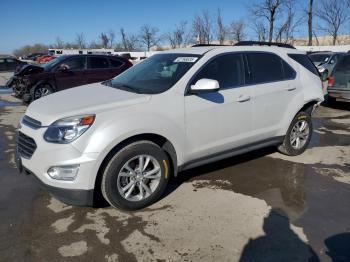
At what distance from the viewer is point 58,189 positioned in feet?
12.2

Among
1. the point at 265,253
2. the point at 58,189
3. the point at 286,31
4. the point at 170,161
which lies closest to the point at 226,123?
the point at 170,161

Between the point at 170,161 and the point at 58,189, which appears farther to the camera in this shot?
the point at 170,161

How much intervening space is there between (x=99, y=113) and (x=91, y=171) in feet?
1.99

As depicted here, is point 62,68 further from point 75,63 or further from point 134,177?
point 134,177

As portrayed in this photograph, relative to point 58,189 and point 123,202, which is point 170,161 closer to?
point 123,202

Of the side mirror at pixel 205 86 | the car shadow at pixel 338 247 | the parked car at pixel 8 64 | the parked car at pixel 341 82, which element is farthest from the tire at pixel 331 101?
the parked car at pixel 8 64

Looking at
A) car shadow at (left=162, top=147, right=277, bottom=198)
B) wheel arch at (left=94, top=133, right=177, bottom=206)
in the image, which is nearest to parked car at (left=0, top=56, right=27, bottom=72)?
car shadow at (left=162, top=147, right=277, bottom=198)

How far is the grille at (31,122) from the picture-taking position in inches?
153

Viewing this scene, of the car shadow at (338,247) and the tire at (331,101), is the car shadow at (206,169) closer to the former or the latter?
the car shadow at (338,247)

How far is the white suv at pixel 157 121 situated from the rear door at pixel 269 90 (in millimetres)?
15

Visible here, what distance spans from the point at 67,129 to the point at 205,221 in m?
1.73

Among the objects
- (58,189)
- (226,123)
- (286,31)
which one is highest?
(286,31)

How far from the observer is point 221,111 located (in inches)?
184

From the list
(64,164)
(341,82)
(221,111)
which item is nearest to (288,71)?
(221,111)
